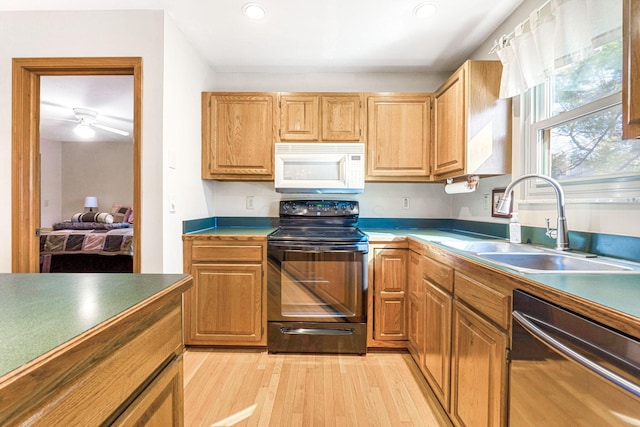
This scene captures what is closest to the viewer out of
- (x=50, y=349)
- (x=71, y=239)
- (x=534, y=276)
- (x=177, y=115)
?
(x=50, y=349)

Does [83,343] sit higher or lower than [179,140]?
lower

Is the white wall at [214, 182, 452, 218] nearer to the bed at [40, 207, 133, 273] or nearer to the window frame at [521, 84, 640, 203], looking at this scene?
the window frame at [521, 84, 640, 203]

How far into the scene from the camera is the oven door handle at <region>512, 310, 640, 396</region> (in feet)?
2.02

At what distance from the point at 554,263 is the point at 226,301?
196 cm

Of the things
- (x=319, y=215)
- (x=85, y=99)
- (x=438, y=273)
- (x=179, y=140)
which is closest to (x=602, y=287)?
(x=438, y=273)

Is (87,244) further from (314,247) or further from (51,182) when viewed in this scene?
(51,182)

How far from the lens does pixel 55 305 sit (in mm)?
671

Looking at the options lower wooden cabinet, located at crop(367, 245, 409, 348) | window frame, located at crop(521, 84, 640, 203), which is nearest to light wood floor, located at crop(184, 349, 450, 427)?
lower wooden cabinet, located at crop(367, 245, 409, 348)

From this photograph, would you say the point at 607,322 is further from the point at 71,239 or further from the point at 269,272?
the point at 71,239

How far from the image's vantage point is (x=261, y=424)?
153cm

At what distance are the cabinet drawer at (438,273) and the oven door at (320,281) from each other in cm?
48

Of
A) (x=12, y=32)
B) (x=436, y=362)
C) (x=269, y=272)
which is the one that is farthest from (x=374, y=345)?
(x=12, y=32)

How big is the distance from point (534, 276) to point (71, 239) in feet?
16.7

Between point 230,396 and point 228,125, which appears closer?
point 230,396
